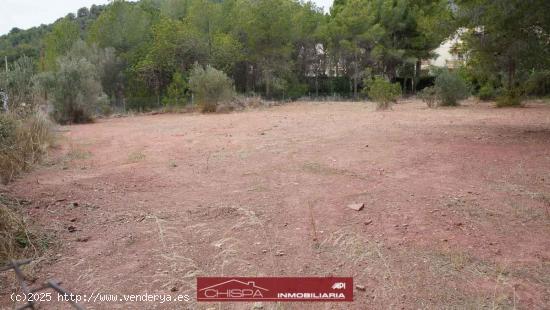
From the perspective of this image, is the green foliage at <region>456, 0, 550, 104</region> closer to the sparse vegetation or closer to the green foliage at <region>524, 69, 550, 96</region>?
the green foliage at <region>524, 69, 550, 96</region>

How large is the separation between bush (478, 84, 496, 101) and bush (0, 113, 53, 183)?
19.1 m

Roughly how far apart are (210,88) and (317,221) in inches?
628

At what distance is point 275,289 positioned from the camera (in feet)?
9.34

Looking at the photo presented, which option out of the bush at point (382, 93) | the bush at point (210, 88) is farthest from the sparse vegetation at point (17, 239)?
the bush at point (210, 88)

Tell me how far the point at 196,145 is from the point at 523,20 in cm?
638

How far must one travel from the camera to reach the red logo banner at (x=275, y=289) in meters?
2.79

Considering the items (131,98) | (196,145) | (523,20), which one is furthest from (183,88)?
(523,20)

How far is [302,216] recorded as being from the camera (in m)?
4.09

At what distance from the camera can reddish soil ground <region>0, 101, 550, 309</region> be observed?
2.92 meters

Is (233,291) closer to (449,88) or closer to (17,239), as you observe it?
(17,239)

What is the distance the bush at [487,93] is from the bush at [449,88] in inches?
128

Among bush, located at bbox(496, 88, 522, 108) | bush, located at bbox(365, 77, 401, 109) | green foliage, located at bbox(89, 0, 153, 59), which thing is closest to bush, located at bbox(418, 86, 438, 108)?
bush, located at bbox(365, 77, 401, 109)

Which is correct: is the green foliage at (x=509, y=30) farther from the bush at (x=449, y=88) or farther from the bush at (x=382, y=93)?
the bush at (x=449, y=88)

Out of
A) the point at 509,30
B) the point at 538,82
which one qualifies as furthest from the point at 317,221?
the point at 538,82
